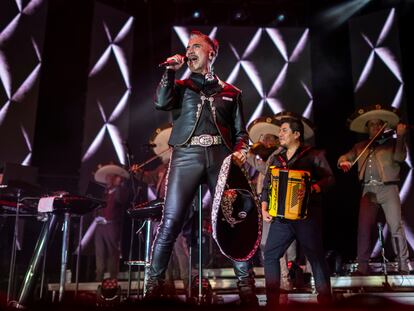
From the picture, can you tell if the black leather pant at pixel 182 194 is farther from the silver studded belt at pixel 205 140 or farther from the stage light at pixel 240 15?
the stage light at pixel 240 15

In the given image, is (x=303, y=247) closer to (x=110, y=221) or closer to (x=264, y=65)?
(x=110, y=221)

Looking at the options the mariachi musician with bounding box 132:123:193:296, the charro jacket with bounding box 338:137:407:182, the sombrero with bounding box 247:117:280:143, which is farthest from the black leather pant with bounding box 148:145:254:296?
the sombrero with bounding box 247:117:280:143

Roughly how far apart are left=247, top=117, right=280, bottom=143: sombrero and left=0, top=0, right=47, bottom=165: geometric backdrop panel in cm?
439

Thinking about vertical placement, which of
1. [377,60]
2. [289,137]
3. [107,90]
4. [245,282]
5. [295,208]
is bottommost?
[245,282]

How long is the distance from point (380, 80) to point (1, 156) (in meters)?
7.69

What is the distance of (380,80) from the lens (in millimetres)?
9797

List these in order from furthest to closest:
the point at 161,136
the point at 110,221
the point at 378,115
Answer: the point at 110,221 → the point at 161,136 → the point at 378,115

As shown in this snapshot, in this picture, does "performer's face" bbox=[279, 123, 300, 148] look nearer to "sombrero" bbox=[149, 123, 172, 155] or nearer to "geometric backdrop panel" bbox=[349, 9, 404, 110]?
"sombrero" bbox=[149, 123, 172, 155]

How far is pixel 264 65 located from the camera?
1081 centimetres

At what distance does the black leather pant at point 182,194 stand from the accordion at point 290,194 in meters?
0.89

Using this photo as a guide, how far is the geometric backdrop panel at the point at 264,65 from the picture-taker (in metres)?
10.5

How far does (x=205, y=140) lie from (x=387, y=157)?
15.1 ft

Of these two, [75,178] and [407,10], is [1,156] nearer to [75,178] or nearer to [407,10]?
[75,178]

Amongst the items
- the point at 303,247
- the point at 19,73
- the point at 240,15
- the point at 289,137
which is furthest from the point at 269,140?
the point at 19,73
